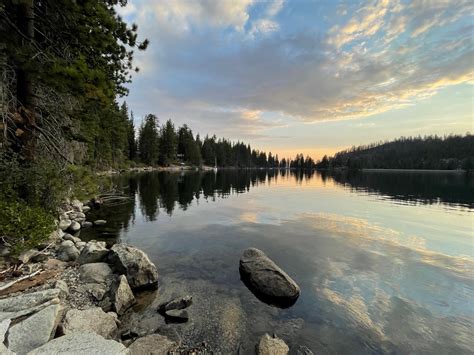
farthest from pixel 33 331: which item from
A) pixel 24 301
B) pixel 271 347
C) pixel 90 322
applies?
pixel 271 347

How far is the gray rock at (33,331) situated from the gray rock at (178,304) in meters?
2.84

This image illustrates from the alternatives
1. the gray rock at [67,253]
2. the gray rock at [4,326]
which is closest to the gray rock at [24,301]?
the gray rock at [4,326]

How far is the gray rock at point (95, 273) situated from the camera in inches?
316

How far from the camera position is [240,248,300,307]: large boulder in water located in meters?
8.10

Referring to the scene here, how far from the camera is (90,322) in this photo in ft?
18.6

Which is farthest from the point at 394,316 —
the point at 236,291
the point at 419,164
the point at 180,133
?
the point at 419,164

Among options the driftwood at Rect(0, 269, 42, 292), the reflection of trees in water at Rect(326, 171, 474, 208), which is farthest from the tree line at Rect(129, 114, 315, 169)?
the driftwood at Rect(0, 269, 42, 292)

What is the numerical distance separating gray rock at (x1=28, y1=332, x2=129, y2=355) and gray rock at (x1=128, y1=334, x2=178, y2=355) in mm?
1254

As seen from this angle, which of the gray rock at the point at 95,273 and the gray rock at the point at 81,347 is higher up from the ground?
the gray rock at the point at 81,347

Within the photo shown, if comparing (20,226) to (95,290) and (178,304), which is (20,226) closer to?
(95,290)

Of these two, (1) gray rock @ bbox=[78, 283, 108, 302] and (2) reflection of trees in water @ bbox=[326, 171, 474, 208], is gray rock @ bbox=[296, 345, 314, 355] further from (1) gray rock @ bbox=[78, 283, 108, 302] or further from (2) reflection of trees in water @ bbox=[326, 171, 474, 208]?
(2) reflection of trees in water @ bbox=[326, 171, 474, 208]

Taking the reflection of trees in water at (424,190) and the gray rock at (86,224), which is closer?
the gray rock at (86,224)

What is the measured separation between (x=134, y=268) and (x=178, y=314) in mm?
2704

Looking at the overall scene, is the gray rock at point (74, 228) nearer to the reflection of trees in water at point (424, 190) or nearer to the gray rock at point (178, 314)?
the gray rock at point (178, 314)
